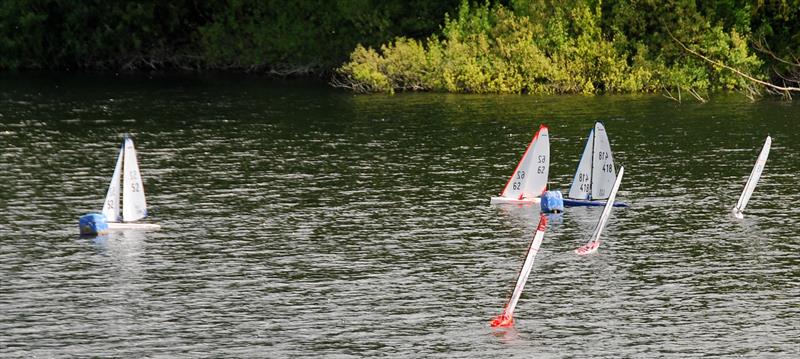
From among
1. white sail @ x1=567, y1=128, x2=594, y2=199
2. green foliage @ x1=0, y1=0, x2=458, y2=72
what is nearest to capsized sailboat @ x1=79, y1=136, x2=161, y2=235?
white sail @ x1=567, y1=128, x2=594, y2=199

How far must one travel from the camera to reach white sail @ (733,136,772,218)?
200 ft

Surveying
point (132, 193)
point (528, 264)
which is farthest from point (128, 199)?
point (528, 264)

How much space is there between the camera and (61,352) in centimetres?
4356

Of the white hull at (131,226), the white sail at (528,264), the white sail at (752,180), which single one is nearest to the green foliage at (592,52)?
the white sail at (752,180)

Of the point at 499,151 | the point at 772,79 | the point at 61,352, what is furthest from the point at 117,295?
the point at 772,79

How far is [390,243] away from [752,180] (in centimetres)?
1671

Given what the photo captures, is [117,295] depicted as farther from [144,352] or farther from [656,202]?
[656,202]

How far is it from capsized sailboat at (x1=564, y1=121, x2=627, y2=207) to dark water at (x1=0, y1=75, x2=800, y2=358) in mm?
968

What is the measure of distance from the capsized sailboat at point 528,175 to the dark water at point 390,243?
111cm

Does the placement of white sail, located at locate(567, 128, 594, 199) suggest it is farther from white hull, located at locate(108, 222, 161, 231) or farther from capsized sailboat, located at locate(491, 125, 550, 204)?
white hull, located at locate(108, 222, 161, 231)

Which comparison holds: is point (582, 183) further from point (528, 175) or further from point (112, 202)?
point (112, 202)

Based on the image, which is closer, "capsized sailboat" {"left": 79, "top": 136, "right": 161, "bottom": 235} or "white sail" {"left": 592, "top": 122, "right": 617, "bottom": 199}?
"capsized sailboat" {"left": 79, "top": 136, "right": 161, "bottom": 235}

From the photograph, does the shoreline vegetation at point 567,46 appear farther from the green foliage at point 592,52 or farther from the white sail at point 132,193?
the white sail at point 132,193

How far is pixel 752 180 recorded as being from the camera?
62.0m
